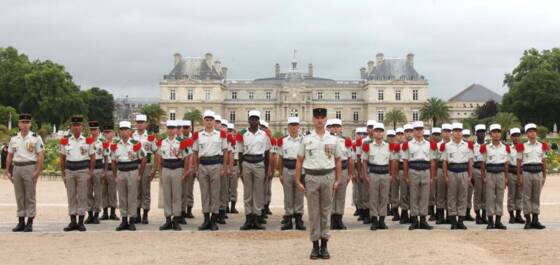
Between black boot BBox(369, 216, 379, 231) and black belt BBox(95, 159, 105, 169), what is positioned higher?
black belt BBox(95, 159, 105, 169)

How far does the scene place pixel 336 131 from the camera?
1088cm

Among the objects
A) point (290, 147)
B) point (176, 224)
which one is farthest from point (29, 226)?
point (290, 147)

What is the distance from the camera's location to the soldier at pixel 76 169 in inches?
430

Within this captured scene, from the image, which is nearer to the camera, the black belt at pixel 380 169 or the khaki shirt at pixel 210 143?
the khaki shirt at pixel 210 143

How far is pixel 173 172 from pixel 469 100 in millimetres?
111143

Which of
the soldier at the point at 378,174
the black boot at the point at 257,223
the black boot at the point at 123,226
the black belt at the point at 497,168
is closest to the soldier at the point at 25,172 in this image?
the black boot at the point at 123,226

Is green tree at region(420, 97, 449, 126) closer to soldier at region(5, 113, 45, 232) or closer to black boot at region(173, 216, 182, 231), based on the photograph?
black boot at region(173, 216, 182, 231)

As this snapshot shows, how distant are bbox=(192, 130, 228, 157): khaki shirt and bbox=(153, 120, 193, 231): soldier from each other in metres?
0.20

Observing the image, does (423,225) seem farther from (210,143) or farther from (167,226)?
(167,226)

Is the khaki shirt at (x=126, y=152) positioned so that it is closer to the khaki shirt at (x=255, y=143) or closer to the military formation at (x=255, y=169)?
the military formation at (x=255, y=169)

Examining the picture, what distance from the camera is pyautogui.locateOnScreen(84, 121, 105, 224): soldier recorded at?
39.2 ft

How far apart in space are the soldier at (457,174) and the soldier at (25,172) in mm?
7513

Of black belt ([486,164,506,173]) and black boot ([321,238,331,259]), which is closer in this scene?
black boot ([321,238,331,259])

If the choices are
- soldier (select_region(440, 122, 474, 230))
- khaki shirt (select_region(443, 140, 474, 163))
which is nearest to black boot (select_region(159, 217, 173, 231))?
soldier (select_region(440, 122, 474, 230))
